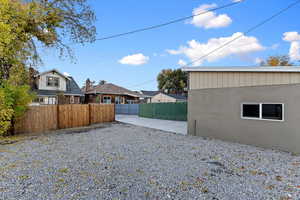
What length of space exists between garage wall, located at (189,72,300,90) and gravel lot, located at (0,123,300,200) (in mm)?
2729

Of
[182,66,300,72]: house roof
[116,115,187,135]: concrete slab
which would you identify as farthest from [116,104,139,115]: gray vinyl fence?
[182,66,300,72]: house roof

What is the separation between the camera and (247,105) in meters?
6.14

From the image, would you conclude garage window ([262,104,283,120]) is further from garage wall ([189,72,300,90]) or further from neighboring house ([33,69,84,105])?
neighboring house ([33,69,84,105])

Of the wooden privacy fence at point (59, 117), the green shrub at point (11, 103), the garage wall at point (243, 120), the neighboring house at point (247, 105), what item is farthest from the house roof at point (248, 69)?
the green shrub at point (11, 103)

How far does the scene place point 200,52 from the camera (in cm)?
1558

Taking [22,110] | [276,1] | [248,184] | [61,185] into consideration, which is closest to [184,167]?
[248,184]

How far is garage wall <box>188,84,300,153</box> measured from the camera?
510cm

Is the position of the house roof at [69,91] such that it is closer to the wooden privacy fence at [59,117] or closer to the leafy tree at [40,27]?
the wooden privacy fence at [59,117]

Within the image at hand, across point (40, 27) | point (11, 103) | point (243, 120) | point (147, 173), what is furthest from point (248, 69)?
point (11, 103)

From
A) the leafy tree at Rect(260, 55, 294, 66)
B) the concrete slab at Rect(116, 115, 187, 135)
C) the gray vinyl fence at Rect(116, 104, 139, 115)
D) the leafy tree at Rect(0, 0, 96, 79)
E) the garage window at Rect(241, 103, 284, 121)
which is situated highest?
the leafy tree at Rect(260, 55, 294, 66)

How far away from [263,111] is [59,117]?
990 centimetres

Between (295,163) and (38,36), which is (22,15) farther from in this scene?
(295,163)

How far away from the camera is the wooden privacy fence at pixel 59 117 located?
8.03 m

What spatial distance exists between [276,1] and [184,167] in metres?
10.3
